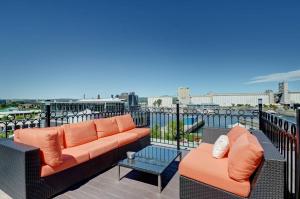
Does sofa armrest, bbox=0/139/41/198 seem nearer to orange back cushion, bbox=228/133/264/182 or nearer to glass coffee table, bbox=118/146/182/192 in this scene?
glass coffee table, bbox=118/146/182/192

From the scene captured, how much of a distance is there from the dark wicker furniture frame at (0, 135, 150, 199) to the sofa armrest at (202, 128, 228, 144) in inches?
90.1

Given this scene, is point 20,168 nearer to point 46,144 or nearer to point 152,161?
point 46,144

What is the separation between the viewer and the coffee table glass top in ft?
8.63

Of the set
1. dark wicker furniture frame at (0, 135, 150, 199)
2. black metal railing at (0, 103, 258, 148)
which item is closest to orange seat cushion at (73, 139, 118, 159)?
dark wicker furniture frame at (0, 135, 150, 199)

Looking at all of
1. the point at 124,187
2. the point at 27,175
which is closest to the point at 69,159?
the point at 27,175

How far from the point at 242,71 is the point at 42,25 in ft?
83.5

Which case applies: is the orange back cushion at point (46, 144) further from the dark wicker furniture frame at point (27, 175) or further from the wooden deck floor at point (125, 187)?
the wooden deck floor at point (125, 187)

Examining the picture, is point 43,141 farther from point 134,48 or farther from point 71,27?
point 134,48

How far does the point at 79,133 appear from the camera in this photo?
338 centimetres

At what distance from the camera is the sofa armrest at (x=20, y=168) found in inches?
83.2

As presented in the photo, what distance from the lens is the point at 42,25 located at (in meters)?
6.82

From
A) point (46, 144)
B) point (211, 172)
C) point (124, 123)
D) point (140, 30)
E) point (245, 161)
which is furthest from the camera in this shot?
point (140, 30)

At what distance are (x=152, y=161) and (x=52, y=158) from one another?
150 cm

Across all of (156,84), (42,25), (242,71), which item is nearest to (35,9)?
(42,25)
